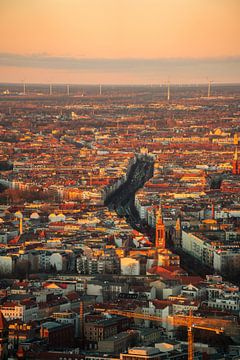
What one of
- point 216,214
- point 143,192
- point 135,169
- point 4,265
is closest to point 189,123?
point 135,169

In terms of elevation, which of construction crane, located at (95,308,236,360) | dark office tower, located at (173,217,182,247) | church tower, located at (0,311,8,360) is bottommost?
dark office tower, located at (173,217,182,247)

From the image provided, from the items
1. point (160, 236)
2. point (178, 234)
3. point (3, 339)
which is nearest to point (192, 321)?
point (3, 339)

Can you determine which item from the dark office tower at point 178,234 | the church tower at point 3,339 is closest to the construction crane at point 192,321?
the church tower at point 3,339

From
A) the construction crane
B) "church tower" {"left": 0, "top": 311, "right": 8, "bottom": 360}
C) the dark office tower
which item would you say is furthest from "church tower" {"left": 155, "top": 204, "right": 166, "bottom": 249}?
"church tower" {"left": 0, "top": 311, "right": 8, "bottom": 360}

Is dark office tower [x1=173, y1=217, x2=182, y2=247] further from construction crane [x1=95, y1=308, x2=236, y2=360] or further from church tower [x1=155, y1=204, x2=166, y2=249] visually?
construction crane [x1=95, y1=308, x2=236, y2=360]

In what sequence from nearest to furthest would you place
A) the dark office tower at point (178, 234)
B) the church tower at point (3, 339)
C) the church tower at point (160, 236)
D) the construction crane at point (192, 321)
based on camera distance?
the church tower at point (3, 339) < the construction crane at point (192, 321) < the church tower at point (160, 236) < the dark office tower at point (178, 234)

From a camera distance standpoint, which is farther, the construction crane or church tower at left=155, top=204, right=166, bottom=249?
church tower at left=155, top=204, right=166, bottom=249

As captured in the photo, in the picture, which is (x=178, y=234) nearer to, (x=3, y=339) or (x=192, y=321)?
(x=192, y=321)

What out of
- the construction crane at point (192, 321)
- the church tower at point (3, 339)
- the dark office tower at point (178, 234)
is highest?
the church tower at point (3, 339)

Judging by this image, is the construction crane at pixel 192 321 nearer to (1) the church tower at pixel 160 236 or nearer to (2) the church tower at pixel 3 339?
(2) the church tower at pixel 3 339

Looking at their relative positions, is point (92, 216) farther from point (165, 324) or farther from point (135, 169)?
point (135, 169)

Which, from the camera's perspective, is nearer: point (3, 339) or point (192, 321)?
point (3, 339)

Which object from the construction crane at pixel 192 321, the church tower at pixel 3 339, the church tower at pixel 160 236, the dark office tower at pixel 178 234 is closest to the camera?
the church tower at pixel 3 339
